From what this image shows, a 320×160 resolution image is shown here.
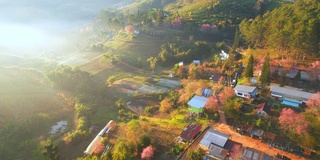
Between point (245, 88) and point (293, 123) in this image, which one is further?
point (245, 88)

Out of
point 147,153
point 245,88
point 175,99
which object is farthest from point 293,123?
point 175,99

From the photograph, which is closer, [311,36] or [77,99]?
[311,36]

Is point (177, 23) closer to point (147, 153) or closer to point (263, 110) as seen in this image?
point (263, 110)

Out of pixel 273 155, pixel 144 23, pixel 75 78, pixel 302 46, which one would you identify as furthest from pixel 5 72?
pixel 302 46

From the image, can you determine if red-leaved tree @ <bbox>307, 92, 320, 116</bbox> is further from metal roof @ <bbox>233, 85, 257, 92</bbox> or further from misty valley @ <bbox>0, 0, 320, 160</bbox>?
metal roof @ <bbox>233, 85, 257, 92</bbox>

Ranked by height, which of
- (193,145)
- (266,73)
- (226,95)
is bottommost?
(193,145)

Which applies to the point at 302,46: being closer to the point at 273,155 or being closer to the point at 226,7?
the point at 273,155

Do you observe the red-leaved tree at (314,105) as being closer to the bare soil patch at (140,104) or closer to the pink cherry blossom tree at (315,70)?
the pink cherry blossom tree at (315,70)

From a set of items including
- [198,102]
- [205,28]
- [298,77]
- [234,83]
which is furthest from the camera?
[205,28]
